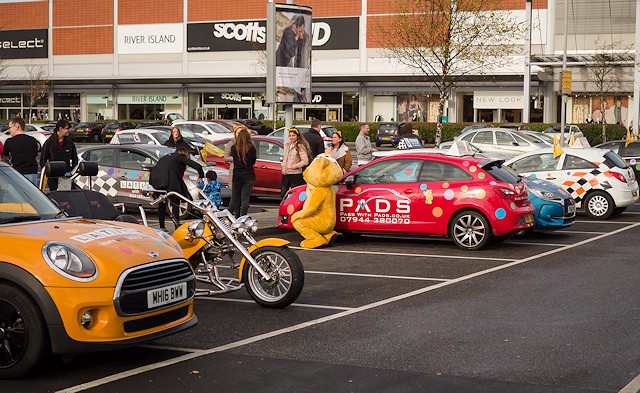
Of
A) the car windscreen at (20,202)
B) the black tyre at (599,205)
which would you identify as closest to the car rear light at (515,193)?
the black tyre at (599,205)

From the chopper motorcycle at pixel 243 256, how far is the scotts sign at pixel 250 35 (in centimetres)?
5396

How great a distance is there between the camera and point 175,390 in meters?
6.20

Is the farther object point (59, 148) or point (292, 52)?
point (292, 52)

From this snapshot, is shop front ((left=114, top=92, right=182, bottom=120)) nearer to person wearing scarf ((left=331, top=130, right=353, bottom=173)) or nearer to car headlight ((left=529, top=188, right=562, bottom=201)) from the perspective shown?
person wearing scarf ((left=331, top=130, right=353, bottom=173))

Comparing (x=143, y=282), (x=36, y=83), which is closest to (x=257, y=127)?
(x=36, y=83)

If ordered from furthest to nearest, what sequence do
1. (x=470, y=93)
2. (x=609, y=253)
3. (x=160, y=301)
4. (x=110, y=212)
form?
(x=470, y=93), (x=609, y=253), (x=110, y=212), (x=160, y=301)

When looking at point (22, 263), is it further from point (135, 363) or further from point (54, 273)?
point (135, 363)

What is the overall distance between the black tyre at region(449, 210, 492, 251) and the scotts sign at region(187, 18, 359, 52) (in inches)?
1947

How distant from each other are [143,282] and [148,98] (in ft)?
216

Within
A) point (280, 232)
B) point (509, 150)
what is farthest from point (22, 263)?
point (509, 150)

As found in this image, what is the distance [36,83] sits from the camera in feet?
236

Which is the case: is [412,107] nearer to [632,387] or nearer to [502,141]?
[502,141]

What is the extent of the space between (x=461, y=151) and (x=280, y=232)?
335cm

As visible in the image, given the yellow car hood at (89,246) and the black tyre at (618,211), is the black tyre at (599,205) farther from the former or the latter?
the yellow car hood at (89,246)
